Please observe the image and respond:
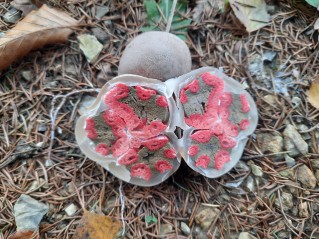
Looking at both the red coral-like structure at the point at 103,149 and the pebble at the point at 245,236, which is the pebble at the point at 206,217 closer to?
the pebble at the point at 245,236

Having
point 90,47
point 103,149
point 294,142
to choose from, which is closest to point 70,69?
point 90,47

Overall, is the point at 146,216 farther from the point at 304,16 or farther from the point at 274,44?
the point at 304,16

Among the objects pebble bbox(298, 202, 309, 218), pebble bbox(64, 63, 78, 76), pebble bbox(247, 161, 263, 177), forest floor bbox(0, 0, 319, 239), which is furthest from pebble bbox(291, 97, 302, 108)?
pebble bbox(64, 63, 78, 76)

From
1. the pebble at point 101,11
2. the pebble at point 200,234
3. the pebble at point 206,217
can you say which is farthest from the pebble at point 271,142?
the pebble at point 101,11

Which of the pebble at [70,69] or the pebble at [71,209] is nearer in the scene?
the pebble at [71,209]

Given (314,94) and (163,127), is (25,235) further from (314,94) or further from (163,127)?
(314,94)

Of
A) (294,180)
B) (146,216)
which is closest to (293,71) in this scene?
(294,180)
